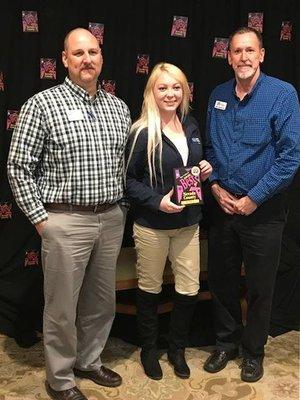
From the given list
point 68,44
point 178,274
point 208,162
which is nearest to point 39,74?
point 68,44

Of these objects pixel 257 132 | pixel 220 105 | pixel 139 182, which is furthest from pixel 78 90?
pixel 257 132

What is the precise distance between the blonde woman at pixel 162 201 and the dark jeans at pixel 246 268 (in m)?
0.15

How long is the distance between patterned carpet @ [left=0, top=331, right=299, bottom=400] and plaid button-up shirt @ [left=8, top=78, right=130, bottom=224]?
34.3 inches

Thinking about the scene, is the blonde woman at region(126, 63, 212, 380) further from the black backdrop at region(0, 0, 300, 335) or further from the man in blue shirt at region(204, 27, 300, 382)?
the black backdrop at region(0, 0, 300, 335)

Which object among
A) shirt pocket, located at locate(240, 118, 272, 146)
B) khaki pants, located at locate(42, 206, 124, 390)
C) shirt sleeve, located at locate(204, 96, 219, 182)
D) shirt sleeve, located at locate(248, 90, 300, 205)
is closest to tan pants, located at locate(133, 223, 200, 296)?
khaki pants, located at locate(42, 206, 124, 390)

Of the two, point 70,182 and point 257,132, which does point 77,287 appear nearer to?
point 70,182

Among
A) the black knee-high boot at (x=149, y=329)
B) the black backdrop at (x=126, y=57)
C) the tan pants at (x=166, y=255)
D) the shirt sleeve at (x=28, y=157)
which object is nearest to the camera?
the shirt sleeve at (x=28, y=157)

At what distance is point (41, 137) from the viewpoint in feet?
6.33

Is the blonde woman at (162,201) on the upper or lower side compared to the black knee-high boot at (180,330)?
upper

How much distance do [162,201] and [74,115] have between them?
525 mm

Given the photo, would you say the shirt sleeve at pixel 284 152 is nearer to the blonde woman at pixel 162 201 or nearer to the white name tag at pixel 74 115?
the blonde woman at pixel 162 201

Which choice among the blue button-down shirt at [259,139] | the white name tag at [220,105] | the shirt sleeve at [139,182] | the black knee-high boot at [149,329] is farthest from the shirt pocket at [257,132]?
the black knee-high boot at [149,329]

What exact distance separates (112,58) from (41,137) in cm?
96

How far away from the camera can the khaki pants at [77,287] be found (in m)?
2.02
